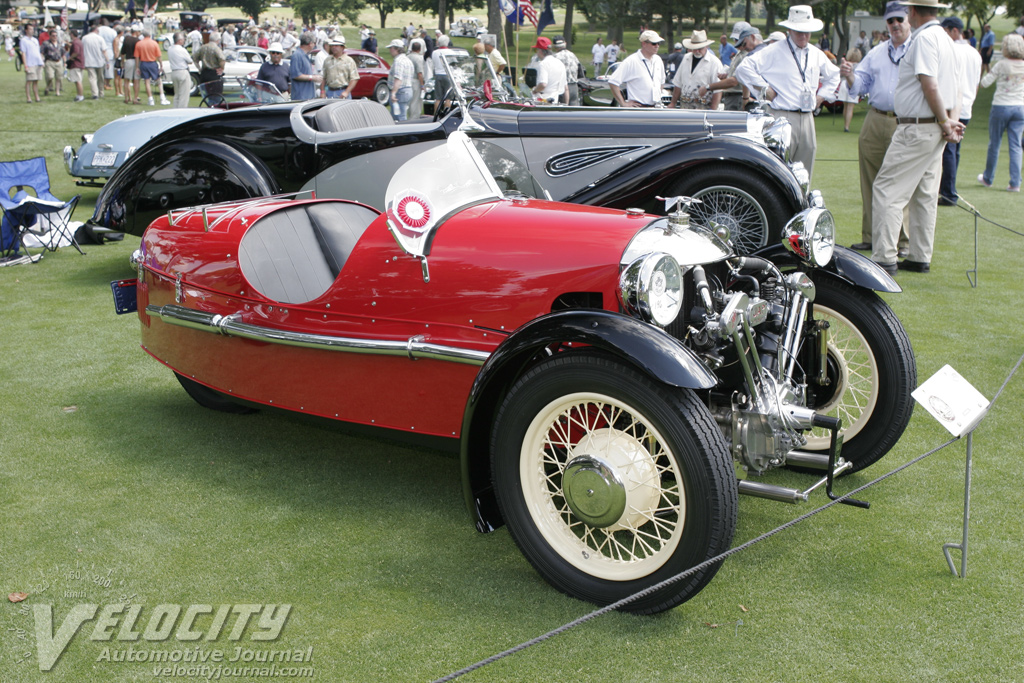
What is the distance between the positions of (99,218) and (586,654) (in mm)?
6381

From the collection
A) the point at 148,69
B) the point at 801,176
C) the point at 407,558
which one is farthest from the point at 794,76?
the point at 148,69

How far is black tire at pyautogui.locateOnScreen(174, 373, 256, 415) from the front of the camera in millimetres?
4684

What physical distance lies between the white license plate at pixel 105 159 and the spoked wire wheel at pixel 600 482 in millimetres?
8564

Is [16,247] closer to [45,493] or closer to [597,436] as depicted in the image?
[45,493]

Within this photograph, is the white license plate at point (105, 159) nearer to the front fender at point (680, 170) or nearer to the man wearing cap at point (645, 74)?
the front fender at point (680, 170)

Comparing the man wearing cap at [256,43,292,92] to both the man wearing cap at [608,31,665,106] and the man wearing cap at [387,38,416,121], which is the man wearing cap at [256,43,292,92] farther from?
the man wearing cap at [608,31,665,106]

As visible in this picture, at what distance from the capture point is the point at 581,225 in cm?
328

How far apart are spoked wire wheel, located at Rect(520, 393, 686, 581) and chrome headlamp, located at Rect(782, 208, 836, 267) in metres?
1.10

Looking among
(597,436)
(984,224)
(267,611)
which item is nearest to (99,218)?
(267,611)

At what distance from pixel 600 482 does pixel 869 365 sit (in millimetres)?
1583

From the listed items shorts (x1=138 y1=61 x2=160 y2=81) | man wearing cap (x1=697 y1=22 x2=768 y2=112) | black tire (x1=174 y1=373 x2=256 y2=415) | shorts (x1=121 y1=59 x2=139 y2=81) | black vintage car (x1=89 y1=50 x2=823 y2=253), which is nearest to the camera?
black tire (x1=174 y1=373 x2=256 y2=415)

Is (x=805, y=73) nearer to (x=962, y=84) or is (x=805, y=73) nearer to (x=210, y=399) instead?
(x=962, y=84)

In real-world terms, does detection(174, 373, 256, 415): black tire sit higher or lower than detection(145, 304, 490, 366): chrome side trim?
lower

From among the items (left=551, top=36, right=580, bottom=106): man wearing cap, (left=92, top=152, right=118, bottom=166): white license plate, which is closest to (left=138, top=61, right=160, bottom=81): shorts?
(left=551, top=36, right=580, bottom=106): man wearing cap
